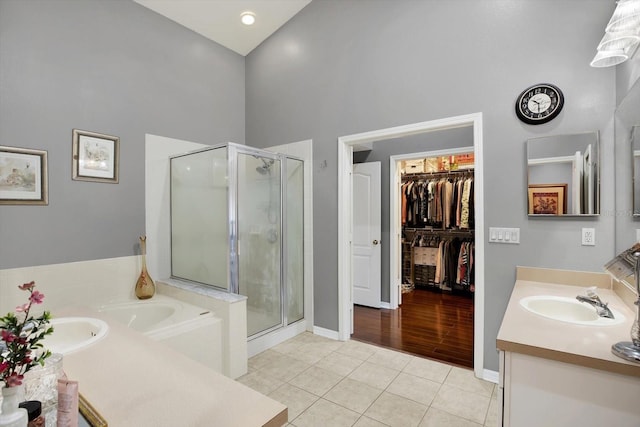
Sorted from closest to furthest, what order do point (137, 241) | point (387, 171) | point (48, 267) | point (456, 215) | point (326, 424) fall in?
point (326, 424), point (48, 267), point (137, 241), point (387, 171), point (456, 215)

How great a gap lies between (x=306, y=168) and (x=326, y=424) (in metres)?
2.42

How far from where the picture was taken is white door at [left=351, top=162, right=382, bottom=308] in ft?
14.4

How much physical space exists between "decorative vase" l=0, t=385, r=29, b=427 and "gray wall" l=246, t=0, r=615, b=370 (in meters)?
2.70

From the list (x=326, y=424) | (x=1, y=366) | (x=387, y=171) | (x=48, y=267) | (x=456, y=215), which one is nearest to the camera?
(x=1, y=366)

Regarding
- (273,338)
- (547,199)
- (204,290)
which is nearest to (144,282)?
(204,290)

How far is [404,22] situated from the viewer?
290cm

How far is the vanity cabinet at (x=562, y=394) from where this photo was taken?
3.73 ft

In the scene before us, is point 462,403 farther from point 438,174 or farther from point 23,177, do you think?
point 438,174

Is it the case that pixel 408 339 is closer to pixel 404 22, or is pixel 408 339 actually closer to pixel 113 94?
pixel 404 22

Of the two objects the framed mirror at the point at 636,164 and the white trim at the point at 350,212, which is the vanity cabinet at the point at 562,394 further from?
the white trim at the point at 350,212

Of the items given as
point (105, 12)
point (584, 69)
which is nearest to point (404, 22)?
point (584, 69)

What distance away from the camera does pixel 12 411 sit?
0.62 meters

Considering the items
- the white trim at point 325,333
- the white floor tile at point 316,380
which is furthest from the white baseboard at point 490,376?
the white trim at point 325,333

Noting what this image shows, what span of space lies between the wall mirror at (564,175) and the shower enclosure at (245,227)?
2.20 metres
